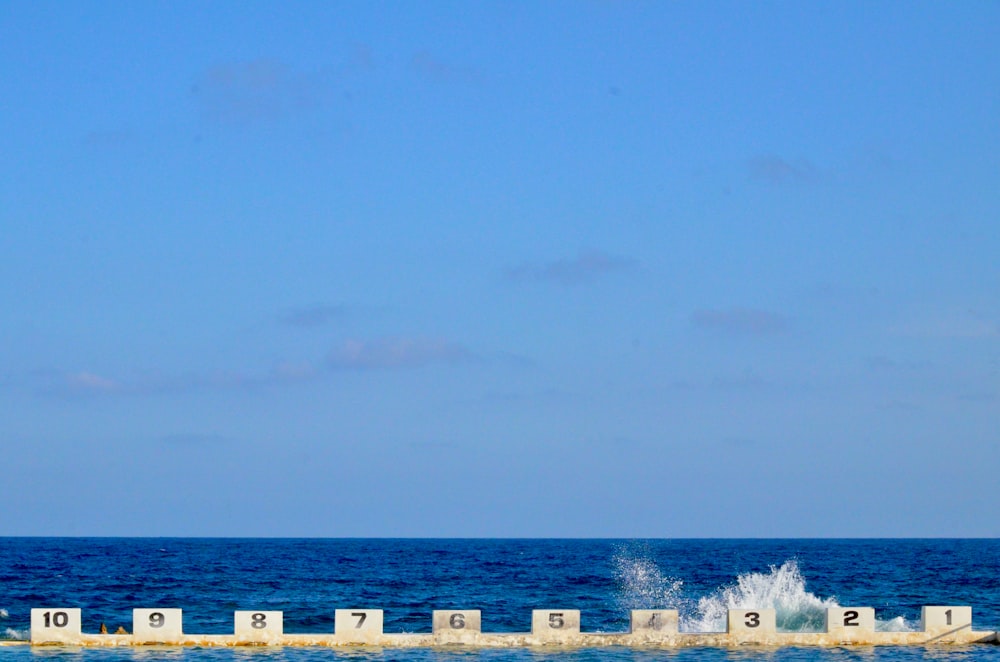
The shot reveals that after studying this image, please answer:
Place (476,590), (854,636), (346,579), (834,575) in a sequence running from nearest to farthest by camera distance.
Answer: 1. (854,636)
2. (476,590)
3. (346,579)
4. (834,575)

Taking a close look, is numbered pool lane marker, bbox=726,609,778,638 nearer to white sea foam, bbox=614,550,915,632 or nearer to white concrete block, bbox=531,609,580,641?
white concrete block, bbox=531,609,580,641

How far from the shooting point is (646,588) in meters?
78.9

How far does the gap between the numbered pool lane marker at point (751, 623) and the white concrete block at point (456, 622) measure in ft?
22.1

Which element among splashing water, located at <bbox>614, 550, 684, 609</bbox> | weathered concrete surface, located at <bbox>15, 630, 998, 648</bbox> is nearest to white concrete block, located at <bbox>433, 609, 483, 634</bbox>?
weathered concrete surface, located at <bbox>15, 630, 998, 648</bbox>

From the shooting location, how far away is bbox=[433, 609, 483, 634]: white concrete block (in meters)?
36.1

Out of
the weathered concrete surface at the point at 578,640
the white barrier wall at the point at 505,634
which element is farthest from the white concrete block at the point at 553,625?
the weathered concrete surface at the point at 578,640

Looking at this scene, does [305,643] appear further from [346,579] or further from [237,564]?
[237,564]

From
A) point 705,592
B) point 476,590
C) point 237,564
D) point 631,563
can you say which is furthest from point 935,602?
point 237,564

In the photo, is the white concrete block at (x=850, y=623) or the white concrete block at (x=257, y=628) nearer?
the white concrete block at (x=257, y=628)

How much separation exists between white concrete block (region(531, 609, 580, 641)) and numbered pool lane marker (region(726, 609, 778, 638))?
13.5 ft

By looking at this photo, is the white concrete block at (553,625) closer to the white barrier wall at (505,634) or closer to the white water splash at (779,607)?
the white barrier wall at (505,634)

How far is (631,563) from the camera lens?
121 meters

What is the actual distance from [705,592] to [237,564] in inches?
1922

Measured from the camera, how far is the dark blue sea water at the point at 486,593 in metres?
34.8
